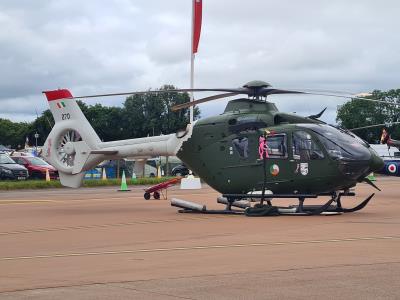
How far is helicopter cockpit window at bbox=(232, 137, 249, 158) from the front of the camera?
19406 millimetres

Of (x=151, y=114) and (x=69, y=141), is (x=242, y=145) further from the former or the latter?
(x=151, y=114)

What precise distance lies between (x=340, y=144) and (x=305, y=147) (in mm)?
913

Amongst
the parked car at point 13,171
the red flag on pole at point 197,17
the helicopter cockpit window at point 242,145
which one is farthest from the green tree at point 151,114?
the helicopter cockpit window at point 242,145

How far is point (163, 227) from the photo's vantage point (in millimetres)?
16016

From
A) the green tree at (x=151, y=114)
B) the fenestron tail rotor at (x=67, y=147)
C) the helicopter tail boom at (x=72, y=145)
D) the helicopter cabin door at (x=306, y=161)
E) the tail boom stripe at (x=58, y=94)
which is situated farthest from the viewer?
the green tree at (x=151, y=114)

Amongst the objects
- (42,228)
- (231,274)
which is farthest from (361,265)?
(42,228)

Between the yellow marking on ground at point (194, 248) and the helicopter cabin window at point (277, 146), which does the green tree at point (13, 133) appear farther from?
the yellow marking on ground at point (194, 248)

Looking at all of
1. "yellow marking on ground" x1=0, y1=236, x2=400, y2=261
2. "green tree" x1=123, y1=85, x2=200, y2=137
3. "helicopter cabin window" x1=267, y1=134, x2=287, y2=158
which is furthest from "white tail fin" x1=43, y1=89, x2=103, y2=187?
"green tree" x1=123, y1=85, x2=200, y2=137

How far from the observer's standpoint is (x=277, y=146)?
61.7 feet

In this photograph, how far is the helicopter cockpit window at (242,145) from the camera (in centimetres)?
1941

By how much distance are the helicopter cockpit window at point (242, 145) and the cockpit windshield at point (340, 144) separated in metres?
1.73

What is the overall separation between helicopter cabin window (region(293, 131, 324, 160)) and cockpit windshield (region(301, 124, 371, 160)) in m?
0.21

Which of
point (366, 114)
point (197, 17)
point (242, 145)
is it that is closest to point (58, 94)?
point (242, 145)

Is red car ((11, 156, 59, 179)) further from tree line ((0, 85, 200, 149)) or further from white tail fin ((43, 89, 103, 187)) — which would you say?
tree line ((0, 85, 200, 149))
